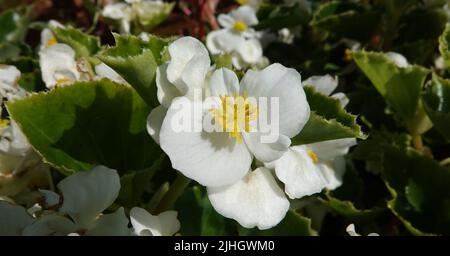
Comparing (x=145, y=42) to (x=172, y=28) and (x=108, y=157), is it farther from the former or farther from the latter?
(x=172, y=28)

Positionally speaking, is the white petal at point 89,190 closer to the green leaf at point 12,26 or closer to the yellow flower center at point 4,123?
the yellow flower center at point 4,123

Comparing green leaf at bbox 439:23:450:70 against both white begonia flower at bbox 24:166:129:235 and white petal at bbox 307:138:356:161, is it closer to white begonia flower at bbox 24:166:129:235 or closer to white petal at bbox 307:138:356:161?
white petal at bbox 307:138:356:161

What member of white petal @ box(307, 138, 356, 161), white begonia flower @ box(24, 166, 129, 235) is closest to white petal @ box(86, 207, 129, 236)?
white begonia flower @ box(24, 166, 129, 235)

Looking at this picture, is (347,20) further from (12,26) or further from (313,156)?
(12,26)

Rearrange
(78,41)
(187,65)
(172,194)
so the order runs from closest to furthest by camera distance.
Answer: (187,65) → (172,194) → (78,41)

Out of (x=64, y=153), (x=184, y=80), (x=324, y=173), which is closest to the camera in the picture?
(x=184, y=80)

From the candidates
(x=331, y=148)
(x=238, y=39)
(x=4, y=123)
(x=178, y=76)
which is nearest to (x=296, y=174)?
(x=178, y=76)
